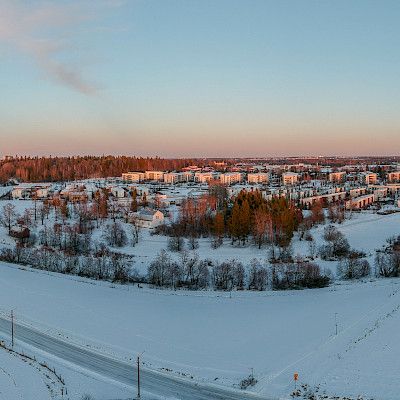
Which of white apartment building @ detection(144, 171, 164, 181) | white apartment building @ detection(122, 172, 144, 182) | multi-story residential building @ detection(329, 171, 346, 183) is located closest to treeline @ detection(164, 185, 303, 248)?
white apartment building @ detection(122, 172, 144, 182)

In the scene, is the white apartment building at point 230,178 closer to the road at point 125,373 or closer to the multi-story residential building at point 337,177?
the multi-story residential building at point 337,177

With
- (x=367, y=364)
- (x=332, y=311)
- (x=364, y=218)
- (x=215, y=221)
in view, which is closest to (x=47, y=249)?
(x=215, y=221)

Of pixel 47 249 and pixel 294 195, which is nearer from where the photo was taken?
pixel 47 249

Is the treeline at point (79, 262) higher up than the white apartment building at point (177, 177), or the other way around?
the white apartment building at point (177, 177)

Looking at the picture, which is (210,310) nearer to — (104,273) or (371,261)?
(104,273)

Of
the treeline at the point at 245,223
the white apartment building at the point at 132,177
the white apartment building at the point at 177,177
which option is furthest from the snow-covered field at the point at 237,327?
the white apartment building at the point at 132,177

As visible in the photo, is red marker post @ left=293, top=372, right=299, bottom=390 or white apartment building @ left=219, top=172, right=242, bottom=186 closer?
red marker post @ left=293, top=372, right=299, bottom=390

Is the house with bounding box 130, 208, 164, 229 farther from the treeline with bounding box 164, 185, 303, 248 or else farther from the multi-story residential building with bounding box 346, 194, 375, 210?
the multi-story residential building with bounding box 346, 194, 375, 210
